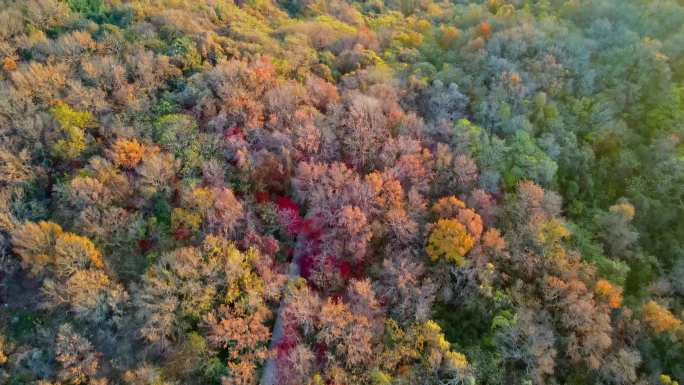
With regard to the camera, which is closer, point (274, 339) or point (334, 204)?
point (274, 339)

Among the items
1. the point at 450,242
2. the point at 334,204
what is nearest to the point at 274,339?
Answer: the point at 334,204

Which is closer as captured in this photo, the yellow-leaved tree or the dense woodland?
the dense woodland

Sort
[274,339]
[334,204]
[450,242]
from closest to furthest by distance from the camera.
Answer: [274,339], [450,242], [334,204]

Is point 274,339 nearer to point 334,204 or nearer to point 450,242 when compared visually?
point 334,204

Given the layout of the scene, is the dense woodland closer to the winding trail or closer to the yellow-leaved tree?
the winding trail

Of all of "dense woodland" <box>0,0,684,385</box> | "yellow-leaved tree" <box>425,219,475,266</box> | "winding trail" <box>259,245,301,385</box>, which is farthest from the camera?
"yellow-leaved tree" <box>425,219,475,266</box>

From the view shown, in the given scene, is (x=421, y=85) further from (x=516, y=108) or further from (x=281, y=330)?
(x=281, y=330)

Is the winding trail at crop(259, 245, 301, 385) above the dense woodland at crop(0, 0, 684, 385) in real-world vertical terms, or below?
below

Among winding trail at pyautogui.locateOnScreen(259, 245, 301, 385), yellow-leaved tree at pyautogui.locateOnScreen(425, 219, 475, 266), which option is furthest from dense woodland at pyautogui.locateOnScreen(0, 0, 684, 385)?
yellow-leaved tree at pyautogui.locateOnScreen(425, 219, 475, 266)

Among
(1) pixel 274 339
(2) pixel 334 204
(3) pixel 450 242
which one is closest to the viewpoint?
(1) pixel 274 339

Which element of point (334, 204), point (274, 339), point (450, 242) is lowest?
point (274, 339)
